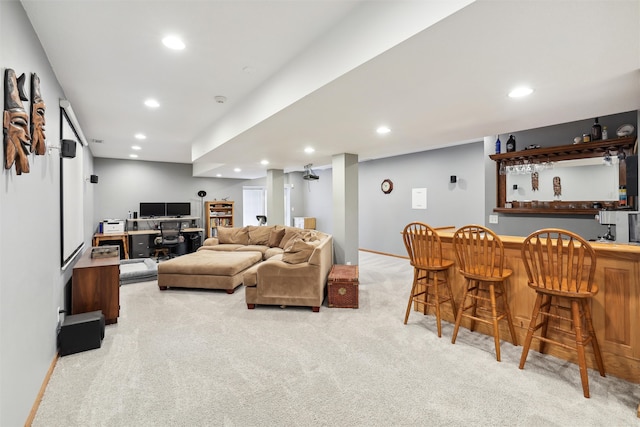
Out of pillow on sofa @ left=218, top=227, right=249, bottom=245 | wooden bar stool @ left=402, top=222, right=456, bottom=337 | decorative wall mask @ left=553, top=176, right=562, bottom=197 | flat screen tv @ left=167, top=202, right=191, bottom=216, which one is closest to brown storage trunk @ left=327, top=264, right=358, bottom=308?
wooden bar stool @ left=402, top=222, right=456, bottom=337

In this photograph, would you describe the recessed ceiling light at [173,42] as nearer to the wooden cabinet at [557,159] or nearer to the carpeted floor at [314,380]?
the carpeted floor at [314,380]

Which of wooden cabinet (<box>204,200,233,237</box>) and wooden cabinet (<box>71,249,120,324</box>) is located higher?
wooden cabinet (<box>204,200,233,237</box>)

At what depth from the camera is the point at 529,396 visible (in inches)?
79.0

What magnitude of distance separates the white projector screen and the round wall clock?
5961mm

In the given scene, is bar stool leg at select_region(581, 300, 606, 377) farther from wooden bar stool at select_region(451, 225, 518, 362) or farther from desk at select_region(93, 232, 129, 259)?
desk at select_region(93, 232, 129, 259)

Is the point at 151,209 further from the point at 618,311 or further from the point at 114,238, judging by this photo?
the point at 618,311

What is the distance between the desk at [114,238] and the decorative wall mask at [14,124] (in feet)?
19.5

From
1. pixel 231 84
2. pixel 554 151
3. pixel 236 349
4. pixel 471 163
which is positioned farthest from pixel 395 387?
pixel 471 163

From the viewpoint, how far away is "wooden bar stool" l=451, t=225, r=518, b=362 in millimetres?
2578

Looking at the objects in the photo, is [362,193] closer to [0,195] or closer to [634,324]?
[634,324]

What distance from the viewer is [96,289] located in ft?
10.5

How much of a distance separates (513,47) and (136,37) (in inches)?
98.5

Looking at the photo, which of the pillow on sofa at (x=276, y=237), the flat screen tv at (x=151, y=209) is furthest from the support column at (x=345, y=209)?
the flat screen tv at (x=151, y=209)

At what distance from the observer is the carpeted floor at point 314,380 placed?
1.83m
